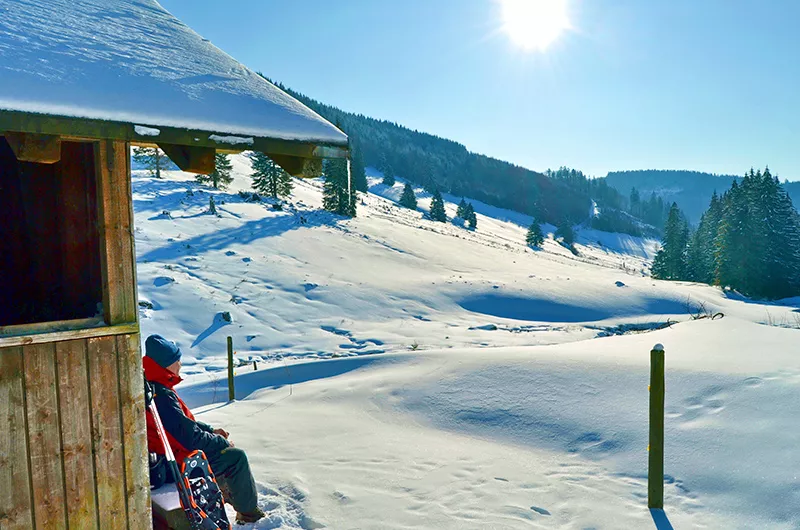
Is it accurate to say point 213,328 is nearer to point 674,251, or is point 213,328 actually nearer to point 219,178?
point 219,178

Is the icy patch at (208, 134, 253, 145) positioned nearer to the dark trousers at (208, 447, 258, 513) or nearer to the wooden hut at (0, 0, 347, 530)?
the wooden hut at (0, 0, 347, 530)

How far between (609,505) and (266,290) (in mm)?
16071

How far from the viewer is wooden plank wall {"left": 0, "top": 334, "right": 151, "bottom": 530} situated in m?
2.83

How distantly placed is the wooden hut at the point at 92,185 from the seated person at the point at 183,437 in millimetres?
607

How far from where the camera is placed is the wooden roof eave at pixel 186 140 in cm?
236

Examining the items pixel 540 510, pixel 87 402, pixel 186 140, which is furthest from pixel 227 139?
pixel 540 510

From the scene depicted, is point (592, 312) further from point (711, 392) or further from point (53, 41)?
point (53, 41)

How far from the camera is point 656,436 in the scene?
4359mm

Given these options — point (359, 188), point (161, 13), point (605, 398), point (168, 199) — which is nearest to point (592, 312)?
point (605, 398)

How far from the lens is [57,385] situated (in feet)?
9.61

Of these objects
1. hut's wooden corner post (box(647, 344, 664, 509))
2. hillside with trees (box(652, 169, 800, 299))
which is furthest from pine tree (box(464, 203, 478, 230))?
hut's wooden corner post (box(647, 344, 664, 509))

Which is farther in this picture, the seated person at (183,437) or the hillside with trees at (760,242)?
the hillside with trees at (760,242)

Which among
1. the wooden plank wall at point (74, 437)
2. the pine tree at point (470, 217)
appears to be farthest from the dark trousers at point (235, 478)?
the pine tree at point (470, 217)

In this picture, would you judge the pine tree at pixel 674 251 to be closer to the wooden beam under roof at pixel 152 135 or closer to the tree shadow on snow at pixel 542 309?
the tree shadow on snow at pixel 542 309
